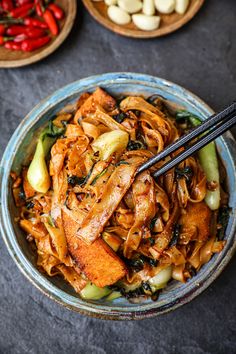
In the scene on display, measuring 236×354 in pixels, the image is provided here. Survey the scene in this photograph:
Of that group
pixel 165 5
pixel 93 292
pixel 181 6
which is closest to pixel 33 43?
pixel 165 5

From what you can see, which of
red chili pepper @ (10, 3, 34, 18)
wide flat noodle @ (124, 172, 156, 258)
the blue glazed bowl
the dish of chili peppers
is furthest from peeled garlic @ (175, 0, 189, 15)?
wide flat noodle @ (124, 172, 156, 258)

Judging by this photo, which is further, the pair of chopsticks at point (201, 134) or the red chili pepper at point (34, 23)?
the red chili pepper at point (34, 23)

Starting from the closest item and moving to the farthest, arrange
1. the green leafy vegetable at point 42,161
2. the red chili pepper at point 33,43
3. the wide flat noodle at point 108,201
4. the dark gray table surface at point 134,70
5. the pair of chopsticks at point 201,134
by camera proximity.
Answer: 1. the pair of chopsticks at point 201,134
2. the wide flat noodle at point 108,201
3. the green leafy vegetable at point 42,161
4. the dark gray table surface at point 134,70
5. the red chili pepper at point 33,43

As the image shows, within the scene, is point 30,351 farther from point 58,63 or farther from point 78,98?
point 58,63

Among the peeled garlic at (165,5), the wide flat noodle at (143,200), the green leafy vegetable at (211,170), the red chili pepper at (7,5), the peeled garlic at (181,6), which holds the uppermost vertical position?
the red chili pepper at (7,5)

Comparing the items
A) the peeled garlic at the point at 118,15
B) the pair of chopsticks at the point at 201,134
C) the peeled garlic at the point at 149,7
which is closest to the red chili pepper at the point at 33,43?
the peeled garlic at the point at 118,15

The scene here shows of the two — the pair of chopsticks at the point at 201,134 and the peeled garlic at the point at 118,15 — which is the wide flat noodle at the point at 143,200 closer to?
the pair of chopsticks at the point at 201,134

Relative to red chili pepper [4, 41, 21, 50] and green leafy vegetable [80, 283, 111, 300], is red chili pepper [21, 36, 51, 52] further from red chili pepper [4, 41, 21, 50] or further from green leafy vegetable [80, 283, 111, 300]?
green leafy vegetable [80, 283, 111, 300]
